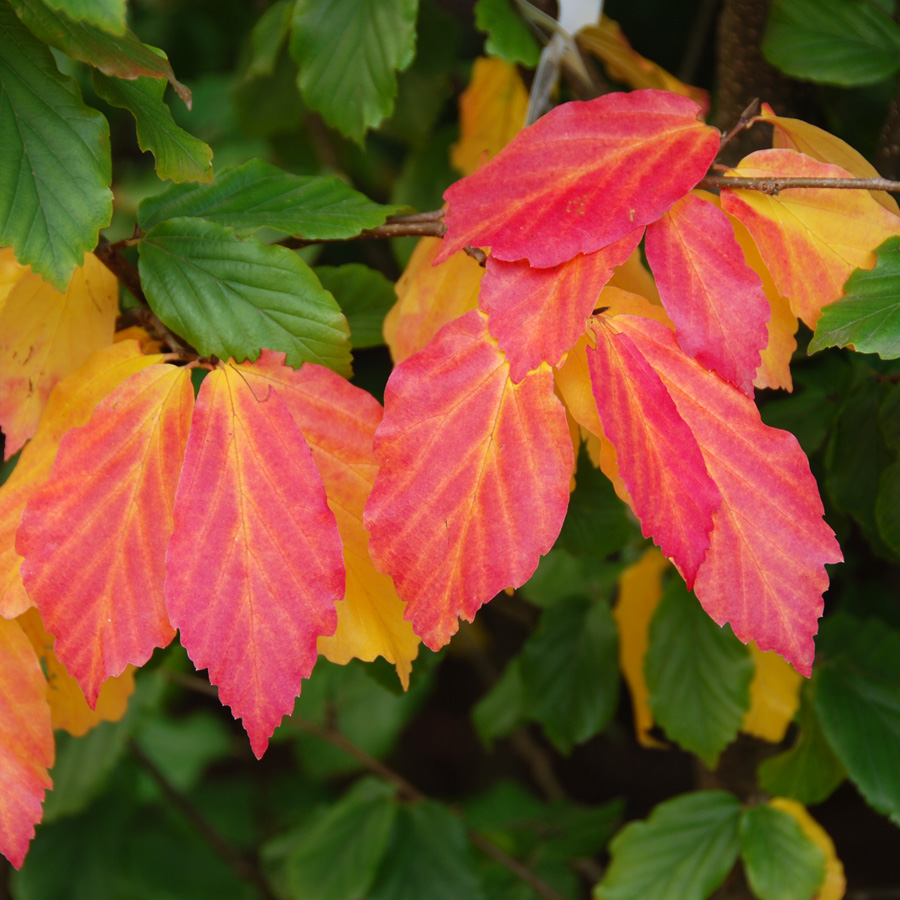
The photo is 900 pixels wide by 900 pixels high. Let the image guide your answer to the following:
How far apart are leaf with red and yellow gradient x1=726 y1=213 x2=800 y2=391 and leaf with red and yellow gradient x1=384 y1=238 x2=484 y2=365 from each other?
0.40 ft

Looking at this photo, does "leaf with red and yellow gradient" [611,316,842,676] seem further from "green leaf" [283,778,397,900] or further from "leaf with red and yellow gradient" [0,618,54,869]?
"green leaf" [283,778,397,900]

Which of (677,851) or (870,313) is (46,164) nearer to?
(870,313)

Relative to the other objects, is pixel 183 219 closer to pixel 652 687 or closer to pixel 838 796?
pixel 652 687

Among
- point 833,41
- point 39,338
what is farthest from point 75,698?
point 833,41

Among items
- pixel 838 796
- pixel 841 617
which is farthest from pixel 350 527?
pixel 838 796

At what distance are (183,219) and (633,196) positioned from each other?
0.67ft

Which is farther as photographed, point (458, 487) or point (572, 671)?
point (572, 671)

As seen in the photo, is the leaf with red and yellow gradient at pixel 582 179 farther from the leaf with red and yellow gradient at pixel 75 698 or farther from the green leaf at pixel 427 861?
the green leaf at pixel 427 861

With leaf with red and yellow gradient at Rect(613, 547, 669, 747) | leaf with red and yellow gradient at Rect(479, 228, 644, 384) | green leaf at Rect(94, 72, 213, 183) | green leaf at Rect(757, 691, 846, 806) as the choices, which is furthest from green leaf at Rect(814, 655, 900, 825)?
green leaf at Rect(94, 72, 213, 183)

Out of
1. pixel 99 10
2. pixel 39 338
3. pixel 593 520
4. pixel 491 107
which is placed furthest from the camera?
A: pixel 491 107

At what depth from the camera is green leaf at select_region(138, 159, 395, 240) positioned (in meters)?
0.39

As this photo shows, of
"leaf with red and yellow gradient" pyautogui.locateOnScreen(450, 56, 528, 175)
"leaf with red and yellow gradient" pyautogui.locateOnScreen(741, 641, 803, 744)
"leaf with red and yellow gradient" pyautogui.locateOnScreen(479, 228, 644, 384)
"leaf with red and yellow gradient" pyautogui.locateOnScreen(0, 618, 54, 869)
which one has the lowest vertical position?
"leaf with red and yellow gradient" pyautogui.locateOnScreen(741, 641, 803, 744)

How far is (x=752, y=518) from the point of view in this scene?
33 cm

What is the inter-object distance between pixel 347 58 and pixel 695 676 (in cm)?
45
